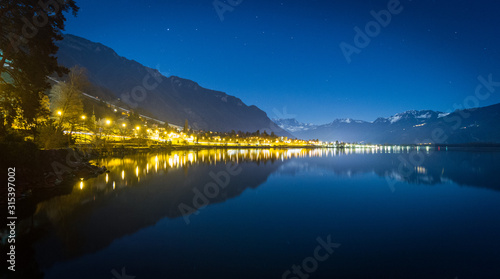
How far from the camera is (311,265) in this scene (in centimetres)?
883

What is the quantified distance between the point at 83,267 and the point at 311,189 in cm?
2000

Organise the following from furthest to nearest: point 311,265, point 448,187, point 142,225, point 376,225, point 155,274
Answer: point 448,187
point 376,225
point 142,225
point 311,265
point 155,274

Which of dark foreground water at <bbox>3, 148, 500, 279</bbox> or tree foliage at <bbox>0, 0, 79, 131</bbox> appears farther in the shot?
tree foliage at <bbox>0, 0, 79, 131</bbox>

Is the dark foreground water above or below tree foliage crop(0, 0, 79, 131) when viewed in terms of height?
below

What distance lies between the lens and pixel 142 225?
12.5 m

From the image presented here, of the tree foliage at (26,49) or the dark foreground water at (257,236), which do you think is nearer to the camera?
the dark foreground water at (257,236)

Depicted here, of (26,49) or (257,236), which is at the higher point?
(26,49)

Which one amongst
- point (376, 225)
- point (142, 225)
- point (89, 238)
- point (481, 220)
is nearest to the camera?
point (89, 238)

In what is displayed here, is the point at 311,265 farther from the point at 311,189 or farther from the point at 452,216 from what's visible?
the point at 311,189

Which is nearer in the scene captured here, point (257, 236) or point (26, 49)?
point (257, 236)

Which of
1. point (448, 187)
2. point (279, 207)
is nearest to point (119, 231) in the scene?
point (279, 207)

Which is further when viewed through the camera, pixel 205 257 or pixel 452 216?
pixel 452 216

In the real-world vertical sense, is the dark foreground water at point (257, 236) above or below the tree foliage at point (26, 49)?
below

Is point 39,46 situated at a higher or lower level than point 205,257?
higher
